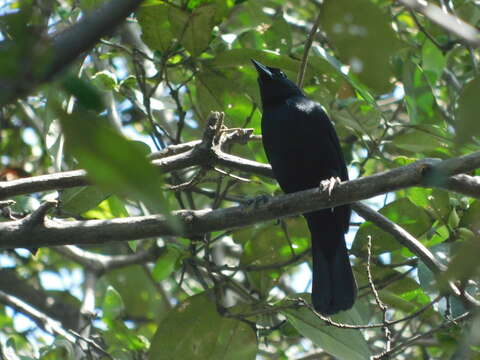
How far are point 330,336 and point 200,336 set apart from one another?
0.63 metres

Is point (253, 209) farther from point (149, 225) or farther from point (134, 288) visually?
point (134, 288)

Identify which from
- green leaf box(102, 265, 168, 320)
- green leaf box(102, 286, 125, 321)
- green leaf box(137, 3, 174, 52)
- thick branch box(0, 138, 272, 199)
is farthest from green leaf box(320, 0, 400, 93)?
green leaf box(102, 265, 168, 320)

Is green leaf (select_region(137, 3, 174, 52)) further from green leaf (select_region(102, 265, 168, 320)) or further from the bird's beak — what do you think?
green leaf (select_region(102, 265, 168, 320))

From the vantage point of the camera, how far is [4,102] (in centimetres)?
90

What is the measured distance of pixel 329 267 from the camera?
371 centimetres

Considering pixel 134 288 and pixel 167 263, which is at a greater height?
pixel 167 263

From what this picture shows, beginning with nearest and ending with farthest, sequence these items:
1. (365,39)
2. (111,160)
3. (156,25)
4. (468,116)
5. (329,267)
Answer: (111,160) < (468,116) < (365,39) < (156,25) < (329,267)

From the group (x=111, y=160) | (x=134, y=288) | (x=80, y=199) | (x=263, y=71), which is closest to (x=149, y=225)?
(x=80, y=199)

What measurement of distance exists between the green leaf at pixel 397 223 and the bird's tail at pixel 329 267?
25cm

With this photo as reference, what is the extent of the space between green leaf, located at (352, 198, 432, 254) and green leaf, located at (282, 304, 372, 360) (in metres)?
0.44

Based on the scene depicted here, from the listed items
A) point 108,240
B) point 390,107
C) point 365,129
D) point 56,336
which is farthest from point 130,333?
point 390,107

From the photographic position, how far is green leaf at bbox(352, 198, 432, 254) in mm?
3363

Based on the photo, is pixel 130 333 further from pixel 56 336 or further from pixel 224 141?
pixel 224 141

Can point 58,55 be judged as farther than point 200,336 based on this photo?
No
